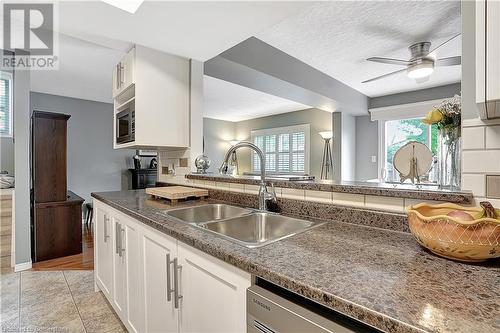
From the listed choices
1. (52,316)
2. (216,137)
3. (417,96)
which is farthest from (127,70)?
(216,137)

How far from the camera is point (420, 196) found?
97cm

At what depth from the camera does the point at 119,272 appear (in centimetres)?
166

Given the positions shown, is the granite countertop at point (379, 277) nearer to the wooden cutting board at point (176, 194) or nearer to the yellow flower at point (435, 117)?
the yellow flower at point (435, 117)

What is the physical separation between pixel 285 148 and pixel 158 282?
5360 millimetres

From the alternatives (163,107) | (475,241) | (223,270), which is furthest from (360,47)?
(223,270)

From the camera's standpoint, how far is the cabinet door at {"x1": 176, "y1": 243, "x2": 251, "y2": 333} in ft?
2.56

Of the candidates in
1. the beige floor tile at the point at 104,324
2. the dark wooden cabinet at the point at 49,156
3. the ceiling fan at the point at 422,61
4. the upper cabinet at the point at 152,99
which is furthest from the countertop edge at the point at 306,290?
the dark wooden cabinet at the point at 49,156

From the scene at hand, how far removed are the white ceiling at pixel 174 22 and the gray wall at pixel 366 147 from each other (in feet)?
12.6

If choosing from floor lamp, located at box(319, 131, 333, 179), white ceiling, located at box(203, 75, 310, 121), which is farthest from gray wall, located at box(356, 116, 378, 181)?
white ceiling, located at box(203, 75, 310, 121)

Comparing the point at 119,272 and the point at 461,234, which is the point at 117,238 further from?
the point at 461,234

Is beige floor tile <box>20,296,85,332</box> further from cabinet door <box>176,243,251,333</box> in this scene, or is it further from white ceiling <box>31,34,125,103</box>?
white ceiling <box>31,34,125,103</box>

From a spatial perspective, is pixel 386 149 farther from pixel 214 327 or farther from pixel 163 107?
pixel 214 327

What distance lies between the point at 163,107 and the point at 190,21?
29.4 inches

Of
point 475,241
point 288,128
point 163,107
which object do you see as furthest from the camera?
point 288,128
